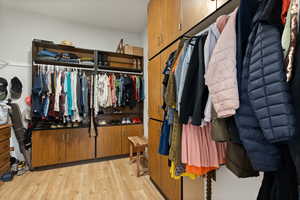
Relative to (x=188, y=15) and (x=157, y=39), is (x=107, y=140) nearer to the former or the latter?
(x=157, y=39)

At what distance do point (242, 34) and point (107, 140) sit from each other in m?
2.91

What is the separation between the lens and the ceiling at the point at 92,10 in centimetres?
249

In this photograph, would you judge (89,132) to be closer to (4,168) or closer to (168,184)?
(4,168)

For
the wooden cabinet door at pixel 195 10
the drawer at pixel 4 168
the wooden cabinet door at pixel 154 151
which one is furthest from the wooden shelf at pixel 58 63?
the wooden cabinet door at pixel 195 10

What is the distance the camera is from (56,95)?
254cm

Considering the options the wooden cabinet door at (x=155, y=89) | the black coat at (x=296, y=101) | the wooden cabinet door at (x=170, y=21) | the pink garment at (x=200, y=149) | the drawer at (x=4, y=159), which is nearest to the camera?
the black coat at (x=296, y=101)

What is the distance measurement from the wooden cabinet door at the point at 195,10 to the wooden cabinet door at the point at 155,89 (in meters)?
0.63

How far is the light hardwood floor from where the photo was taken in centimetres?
186

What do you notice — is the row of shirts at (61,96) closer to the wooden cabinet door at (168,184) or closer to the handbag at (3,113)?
the handbag at (3,113)

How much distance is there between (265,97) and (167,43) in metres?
1.36

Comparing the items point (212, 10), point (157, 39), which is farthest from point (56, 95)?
point (212, 10)

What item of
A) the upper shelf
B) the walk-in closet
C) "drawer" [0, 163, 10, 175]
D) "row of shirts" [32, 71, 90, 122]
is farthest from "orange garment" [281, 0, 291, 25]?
"drawer" [0, 163, 10, 175]

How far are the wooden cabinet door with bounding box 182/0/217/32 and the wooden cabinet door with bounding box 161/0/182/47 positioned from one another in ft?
0.31

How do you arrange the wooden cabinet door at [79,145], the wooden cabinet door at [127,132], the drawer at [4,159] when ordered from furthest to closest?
the wooden cabinet door at [127,132], the wooden cabinet door at [79,145], the drawer at [4,159]
